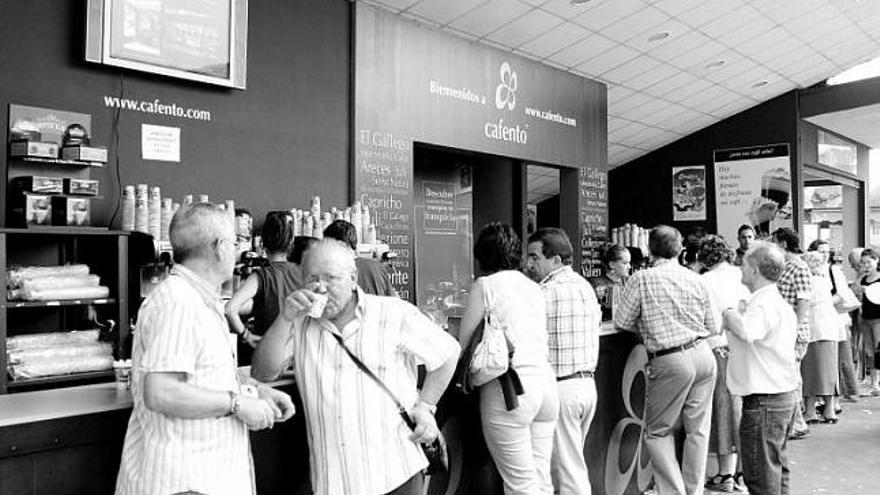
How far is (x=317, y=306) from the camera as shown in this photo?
2.17 meters

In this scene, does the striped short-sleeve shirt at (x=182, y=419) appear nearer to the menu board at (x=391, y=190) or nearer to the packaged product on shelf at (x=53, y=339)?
the packaged product on shelf at (x=53, y=339)

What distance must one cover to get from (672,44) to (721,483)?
5255 millimetres

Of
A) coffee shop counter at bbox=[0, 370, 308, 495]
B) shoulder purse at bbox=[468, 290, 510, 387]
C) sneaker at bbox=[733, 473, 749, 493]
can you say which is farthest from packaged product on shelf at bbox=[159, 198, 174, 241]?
sneaker at bbox=[733, 473, 749, 493]

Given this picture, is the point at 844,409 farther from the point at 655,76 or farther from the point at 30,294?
the point at 30,294

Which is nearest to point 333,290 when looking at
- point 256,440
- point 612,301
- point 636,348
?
point 256,440

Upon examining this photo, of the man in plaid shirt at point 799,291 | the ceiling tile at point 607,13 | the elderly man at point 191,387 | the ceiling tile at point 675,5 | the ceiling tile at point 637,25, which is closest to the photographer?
the elderly man at point 191,387

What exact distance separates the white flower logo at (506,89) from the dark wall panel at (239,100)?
199 centimetres

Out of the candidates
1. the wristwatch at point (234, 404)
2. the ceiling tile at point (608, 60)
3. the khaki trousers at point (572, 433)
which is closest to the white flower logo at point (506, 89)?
the ceiling tile at point (608, 60)

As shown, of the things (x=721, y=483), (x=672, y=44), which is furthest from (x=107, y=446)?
(x=672, y=44)

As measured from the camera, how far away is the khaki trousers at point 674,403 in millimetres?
3869

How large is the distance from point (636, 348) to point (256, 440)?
261cm

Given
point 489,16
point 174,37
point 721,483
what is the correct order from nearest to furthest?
1. point 174,37
2. point 721,483
3. point 489,16

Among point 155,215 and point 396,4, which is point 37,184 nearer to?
point 155,215

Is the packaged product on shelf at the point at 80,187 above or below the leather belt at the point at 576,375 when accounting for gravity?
above
